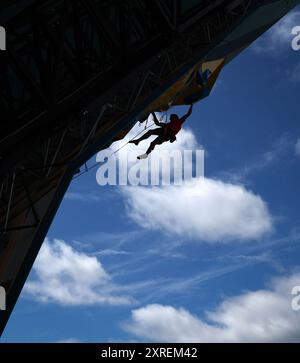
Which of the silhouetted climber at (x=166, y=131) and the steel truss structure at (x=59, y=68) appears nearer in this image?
the steel truss structure at (x=59, y=68)

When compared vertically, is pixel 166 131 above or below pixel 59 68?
above

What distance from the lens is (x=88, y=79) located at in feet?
27.7

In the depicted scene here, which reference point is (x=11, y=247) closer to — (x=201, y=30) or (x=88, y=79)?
(x=88, y=79)

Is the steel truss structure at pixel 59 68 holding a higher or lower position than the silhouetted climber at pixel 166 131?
lower

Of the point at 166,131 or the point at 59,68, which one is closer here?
the point at 59,68

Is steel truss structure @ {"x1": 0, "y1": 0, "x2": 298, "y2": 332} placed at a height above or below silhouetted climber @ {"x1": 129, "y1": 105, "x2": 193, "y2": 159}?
below

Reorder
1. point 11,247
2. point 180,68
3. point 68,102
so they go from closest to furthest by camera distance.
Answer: point 68,102 < point 11,247 < point 180,68

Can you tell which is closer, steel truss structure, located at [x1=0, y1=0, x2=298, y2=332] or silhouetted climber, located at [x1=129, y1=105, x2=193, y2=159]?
steel truss structure, located at [x1=0, y1=0, x2=298, y2=332]

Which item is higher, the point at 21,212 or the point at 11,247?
the point at 21,212
